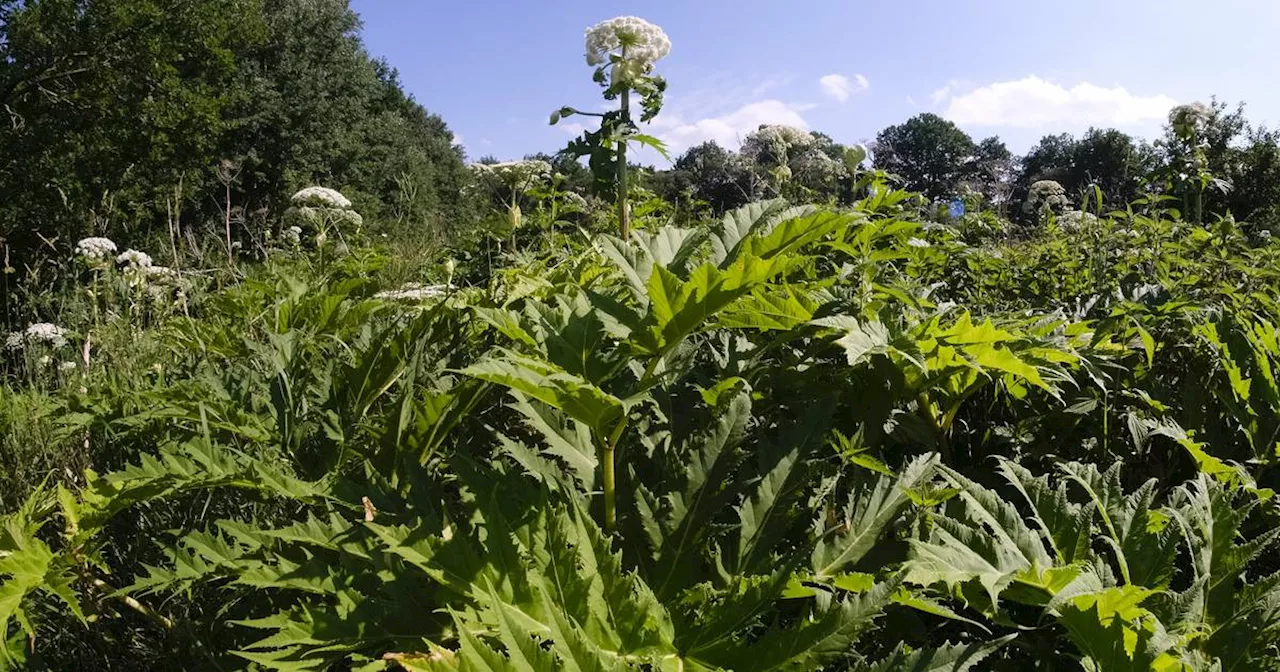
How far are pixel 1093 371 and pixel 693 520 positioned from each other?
0.75m

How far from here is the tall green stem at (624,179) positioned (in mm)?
2029

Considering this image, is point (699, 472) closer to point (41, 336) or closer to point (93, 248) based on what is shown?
point (41, 336)

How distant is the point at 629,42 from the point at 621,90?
213 millimetres

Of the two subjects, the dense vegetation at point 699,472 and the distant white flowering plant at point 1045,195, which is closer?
the dense vegetation at point 699,472

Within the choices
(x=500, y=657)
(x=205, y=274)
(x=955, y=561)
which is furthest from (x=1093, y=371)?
(x=205, y=274)

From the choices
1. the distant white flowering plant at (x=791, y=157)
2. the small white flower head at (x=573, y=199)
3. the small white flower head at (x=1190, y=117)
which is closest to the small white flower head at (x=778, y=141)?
the distant white flowering plant at (x=791, y=157)

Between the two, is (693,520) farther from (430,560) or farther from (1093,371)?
(1093,371)

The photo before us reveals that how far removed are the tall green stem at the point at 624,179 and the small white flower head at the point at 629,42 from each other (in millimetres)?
157

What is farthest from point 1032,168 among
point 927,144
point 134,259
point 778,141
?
point 134,259

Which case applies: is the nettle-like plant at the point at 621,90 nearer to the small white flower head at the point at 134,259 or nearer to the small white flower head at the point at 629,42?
the small white flower head at the point at 629,42

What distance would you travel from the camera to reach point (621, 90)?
8.00 ft

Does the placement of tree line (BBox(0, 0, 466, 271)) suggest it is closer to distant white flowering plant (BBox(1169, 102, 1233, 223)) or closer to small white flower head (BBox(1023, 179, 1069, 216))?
small white flower head (BBox(1023, 179, 1069, 216))

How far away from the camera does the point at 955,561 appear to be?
0.93m

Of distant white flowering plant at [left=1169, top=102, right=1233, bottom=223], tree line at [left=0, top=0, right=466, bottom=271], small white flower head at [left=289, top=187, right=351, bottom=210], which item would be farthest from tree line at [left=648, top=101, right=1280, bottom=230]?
tree line at [left=0, top=0, right=466, bottom=271]
